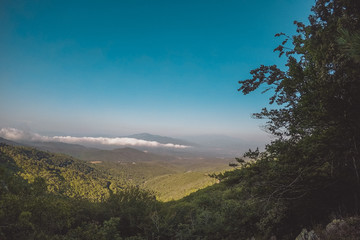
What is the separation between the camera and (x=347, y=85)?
4.80m

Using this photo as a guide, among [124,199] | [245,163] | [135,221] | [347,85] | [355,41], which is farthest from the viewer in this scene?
[124,199]

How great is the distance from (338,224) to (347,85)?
436 centimetres

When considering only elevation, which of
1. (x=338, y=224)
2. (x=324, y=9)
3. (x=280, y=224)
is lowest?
(x=280, y=224)

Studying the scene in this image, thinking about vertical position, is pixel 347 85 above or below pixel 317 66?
below

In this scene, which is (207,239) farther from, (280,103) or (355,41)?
(355,41)

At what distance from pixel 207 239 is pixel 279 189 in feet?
42.0

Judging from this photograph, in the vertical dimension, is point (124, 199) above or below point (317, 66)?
below

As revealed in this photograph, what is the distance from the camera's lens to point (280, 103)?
8.80 m

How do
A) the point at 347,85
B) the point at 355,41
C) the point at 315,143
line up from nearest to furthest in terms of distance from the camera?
the point at 355,41 < the point at 347,85 < the point at 315,143

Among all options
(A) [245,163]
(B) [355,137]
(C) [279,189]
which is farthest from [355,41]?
(A) [245,163]

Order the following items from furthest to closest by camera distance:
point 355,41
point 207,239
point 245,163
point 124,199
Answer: point 124,199 < point 207,239 < point 245,163 < point 355,41

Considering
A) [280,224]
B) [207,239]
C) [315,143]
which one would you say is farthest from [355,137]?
[207,239]

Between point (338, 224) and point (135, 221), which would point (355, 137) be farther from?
point (135, 221)

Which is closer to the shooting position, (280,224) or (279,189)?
(279,189)
